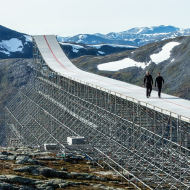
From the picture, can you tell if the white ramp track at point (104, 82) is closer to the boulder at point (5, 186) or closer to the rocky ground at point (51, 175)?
the rocky ground at point (51, 175)

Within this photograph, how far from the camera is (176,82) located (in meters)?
121

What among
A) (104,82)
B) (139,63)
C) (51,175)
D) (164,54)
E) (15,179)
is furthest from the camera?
(139,63)

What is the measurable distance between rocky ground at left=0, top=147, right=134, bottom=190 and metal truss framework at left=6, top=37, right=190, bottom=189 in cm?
186

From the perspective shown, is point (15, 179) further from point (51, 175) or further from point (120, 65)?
point (120, 65)

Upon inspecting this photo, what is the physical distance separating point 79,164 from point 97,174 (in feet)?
14.8

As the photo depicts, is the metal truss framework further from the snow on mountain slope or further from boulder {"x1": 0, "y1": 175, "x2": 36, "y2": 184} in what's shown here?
the snow on mountain slope

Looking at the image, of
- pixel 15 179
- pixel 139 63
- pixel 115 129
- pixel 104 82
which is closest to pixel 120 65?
pixel 139 63

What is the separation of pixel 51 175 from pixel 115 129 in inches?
590

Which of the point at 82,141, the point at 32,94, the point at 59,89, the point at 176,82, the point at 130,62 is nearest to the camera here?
the point at 82,141

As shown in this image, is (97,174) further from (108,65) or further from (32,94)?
(108,65)

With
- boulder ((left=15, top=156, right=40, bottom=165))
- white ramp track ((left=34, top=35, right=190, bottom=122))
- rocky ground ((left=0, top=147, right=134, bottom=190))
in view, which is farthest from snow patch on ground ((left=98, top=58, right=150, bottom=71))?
boulder ((left=15, top=156, right=40, bottom=165))

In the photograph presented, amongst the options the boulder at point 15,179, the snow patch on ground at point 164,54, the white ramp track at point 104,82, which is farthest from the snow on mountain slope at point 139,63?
the boulder at point 15,179

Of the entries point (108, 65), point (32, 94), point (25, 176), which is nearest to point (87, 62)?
point (108, 65)

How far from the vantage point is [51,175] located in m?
34.9
